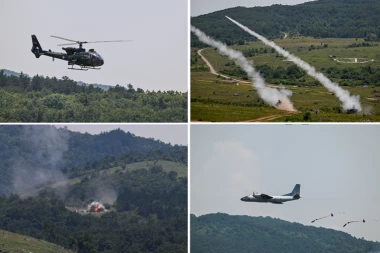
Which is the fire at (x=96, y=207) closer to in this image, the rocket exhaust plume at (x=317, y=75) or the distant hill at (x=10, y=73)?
the distant hill at (x=10, y=73)

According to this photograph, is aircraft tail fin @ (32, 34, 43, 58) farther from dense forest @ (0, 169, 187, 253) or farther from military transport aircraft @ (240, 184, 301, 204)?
military transport aircraft @ (240, 184, 301, 204)

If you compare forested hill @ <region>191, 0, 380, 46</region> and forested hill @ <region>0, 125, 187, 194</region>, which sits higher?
forested hill @ <region>191, 0, 380, 46</region>

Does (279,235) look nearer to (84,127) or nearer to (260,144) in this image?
(260,144)

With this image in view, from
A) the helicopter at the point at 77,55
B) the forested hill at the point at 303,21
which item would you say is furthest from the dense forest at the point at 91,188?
the forested hill at the point at 303,21

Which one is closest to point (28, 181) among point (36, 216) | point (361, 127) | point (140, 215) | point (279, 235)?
point (36, 216)

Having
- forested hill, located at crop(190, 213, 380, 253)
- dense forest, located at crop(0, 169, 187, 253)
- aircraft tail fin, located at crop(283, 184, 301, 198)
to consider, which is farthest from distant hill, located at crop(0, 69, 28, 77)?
aircraft tail fin, located at crop(283, 184, 301, 198)

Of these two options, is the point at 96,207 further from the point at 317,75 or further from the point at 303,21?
the point at 303,21
